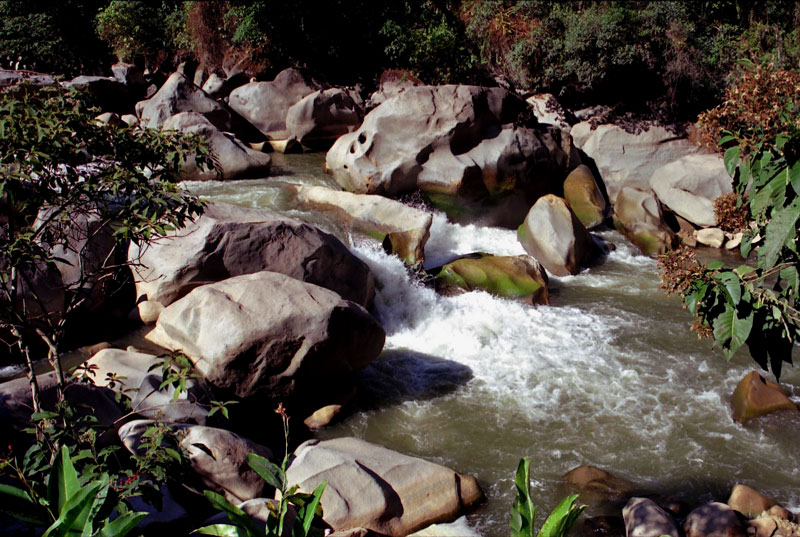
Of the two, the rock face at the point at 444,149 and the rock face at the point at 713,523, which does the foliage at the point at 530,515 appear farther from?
the rock face at the point at 444,149

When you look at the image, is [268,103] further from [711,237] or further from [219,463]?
[219,463]

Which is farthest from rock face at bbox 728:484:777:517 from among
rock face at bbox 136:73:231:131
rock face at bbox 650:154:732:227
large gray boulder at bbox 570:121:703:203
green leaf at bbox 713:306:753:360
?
rock face at bbox 136:73:231:131

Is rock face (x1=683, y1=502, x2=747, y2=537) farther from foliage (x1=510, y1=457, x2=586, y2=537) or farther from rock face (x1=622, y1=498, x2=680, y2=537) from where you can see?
foliage (x1=510, y1=457, x2=586, y2=537)

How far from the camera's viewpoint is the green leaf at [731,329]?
288 cm

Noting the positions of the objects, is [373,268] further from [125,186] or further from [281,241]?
[125,186]

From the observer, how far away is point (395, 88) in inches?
753

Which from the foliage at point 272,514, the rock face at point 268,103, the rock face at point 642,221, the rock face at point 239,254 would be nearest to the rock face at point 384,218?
the rock face at point 239,254

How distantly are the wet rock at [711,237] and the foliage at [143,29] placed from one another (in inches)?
636

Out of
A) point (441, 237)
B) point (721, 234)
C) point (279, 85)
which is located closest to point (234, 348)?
point (441, 237)

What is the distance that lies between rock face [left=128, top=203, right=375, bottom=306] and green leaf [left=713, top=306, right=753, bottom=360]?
5819 millimetres

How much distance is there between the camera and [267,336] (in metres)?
6.46

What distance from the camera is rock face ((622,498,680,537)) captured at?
203 inches

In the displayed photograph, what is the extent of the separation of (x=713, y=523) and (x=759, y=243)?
9.20 feet

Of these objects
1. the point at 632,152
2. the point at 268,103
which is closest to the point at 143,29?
the point at 268,103
